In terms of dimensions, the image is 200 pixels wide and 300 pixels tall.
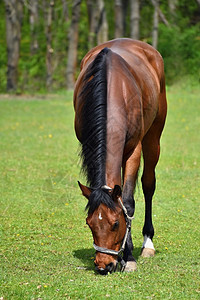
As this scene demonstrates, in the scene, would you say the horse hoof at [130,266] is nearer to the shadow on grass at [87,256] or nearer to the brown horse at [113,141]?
the brown horse at [113,141]

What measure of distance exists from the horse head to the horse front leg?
0.40m

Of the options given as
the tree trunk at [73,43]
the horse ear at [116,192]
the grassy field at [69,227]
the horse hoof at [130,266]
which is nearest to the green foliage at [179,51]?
the tree trunk at [73,43]

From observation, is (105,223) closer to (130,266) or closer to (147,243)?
(130,266)

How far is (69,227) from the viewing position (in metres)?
7.01

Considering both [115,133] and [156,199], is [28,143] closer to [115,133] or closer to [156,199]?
[156,199]

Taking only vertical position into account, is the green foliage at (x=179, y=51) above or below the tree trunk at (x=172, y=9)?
below

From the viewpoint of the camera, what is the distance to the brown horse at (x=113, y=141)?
454 centimetres

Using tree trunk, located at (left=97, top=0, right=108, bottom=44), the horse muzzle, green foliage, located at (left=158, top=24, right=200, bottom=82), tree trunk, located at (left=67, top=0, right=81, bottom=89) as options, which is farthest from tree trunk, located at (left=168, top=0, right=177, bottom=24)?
the horse muzzle

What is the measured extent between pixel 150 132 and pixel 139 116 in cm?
136

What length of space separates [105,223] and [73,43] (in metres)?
23.5

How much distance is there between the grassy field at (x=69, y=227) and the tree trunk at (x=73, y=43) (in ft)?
39.5

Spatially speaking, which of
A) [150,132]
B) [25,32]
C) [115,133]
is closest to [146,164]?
[150,132]

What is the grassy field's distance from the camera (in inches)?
178

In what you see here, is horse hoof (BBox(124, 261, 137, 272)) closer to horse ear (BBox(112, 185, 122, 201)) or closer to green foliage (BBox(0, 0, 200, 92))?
horse ear (BBox(112, 185, 122, 201))
